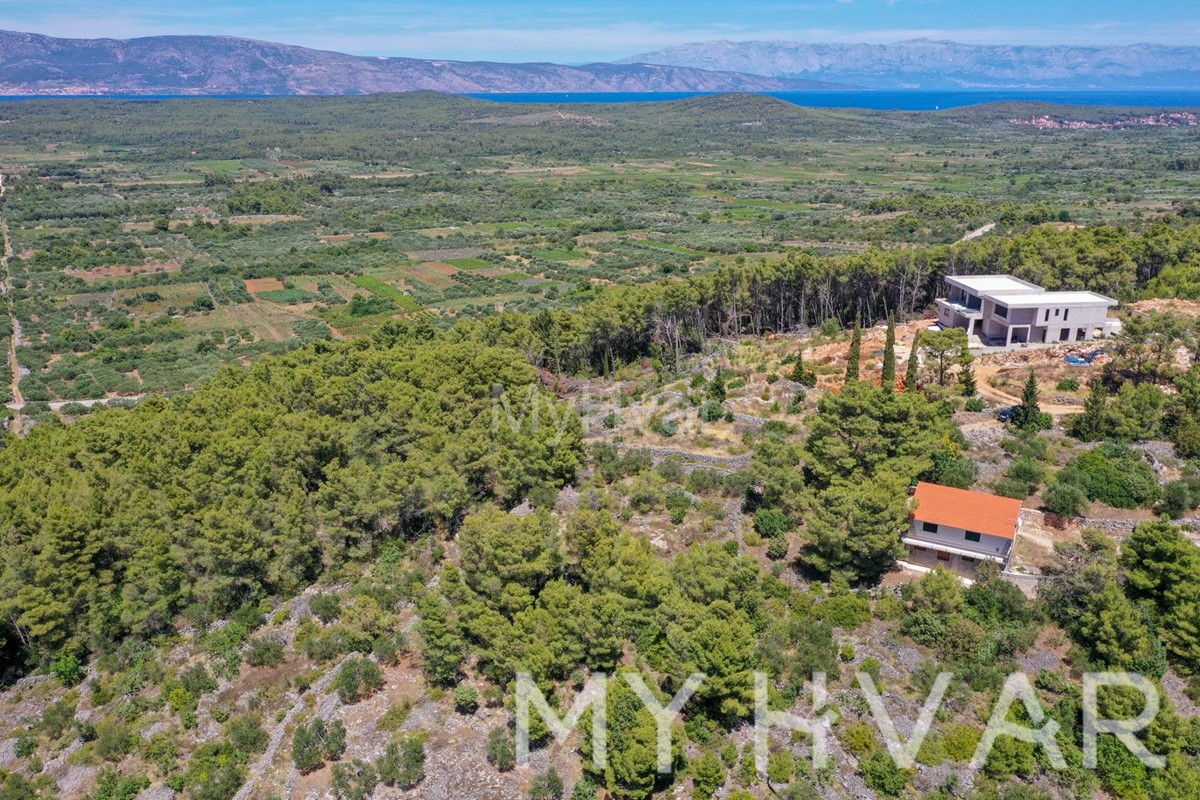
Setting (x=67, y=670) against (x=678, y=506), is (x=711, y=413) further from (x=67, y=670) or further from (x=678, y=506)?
(x=67, y=670)

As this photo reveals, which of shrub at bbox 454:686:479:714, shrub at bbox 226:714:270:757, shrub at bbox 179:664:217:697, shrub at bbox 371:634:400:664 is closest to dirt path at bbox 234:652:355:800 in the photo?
shrub at bbox 226:714:270:757

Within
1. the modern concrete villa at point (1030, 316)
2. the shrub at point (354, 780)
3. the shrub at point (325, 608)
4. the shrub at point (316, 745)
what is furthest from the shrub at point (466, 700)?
the modern concrete villa at point (1030, 316)

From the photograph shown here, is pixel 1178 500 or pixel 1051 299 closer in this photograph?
pixel 1178 500

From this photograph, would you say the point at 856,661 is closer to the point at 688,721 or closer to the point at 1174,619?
the point at 688,721

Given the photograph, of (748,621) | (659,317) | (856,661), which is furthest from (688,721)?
(659,317)

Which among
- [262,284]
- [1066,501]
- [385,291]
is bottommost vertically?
[262,284]

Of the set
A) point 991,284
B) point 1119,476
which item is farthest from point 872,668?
point 991,284
